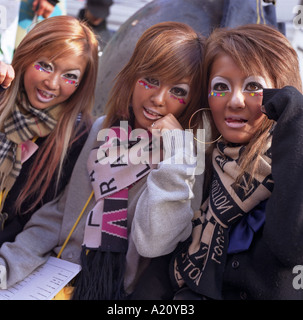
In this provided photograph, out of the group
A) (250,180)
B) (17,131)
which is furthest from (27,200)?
(250,180)

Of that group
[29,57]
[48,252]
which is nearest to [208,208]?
[48,252]

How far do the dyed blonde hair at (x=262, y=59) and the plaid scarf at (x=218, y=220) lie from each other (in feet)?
0.14

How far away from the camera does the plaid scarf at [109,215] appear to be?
52.2 inches

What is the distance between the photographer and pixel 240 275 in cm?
112

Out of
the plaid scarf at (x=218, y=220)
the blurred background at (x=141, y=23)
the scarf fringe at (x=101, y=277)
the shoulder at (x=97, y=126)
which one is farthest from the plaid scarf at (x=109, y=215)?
the blurred background at (x=141, y=23)

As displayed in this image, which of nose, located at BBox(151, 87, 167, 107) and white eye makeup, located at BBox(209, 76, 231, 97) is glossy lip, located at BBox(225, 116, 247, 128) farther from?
nose, located at BBox(151, 87, 167, 107)

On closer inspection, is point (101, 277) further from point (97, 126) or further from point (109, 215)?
point (97, 126)

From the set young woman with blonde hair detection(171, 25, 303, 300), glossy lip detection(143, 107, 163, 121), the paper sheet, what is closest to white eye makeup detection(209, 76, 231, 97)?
young woman with blonde hair detection(171, 25, 303, 300)

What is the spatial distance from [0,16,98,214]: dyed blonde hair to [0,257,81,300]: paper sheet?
0.27 meters

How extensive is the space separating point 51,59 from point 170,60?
1.56 ft

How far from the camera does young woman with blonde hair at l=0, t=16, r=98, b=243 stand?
152 cm

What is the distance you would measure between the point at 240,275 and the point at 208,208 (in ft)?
0.81

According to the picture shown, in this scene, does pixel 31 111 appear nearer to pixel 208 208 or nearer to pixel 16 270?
pixel 16 270
